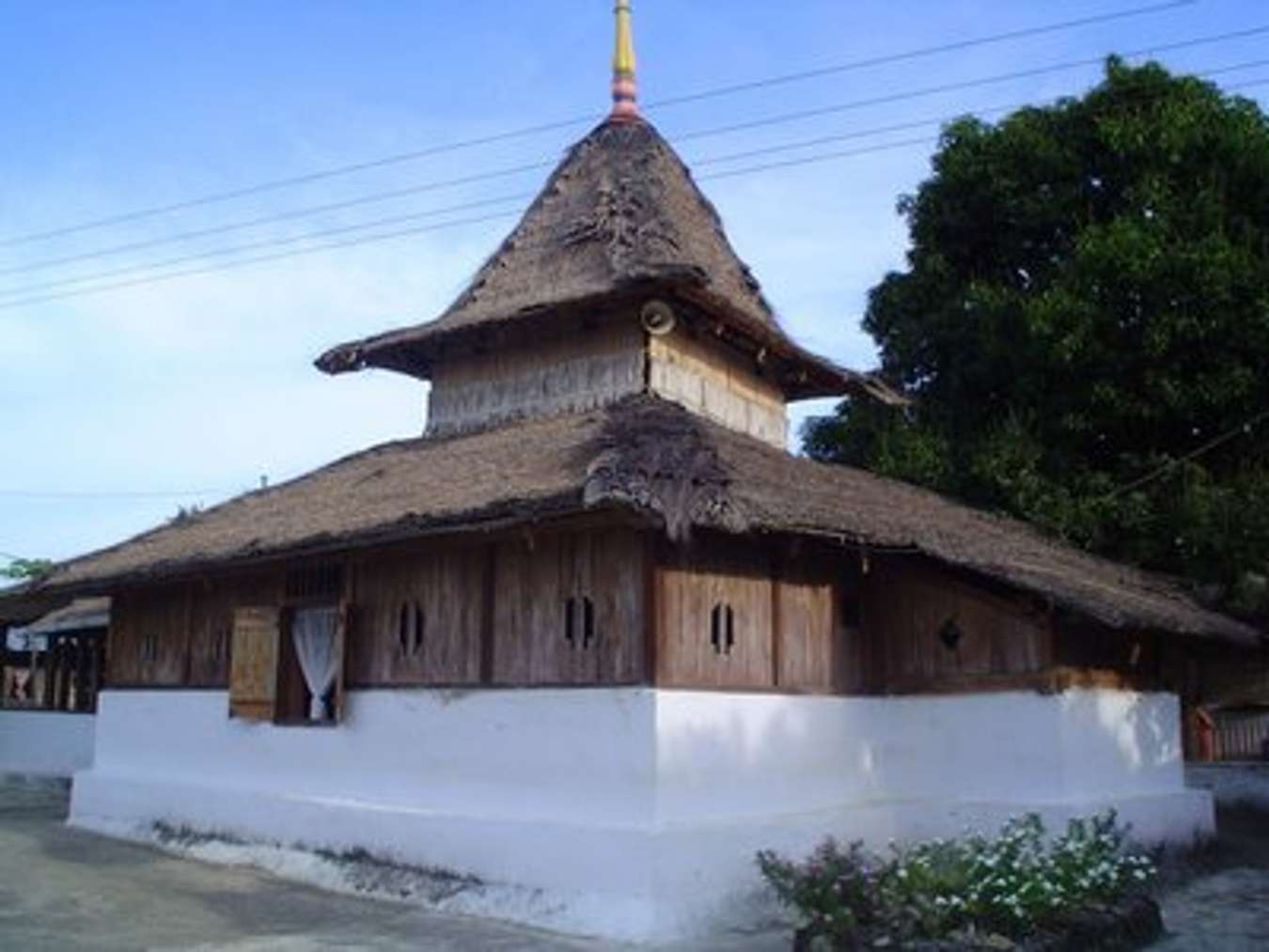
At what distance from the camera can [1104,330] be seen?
1878 centimetres

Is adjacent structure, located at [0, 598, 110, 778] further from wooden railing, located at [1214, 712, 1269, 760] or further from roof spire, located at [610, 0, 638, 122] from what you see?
wooden railing, located at [1214, 712, 1269, 760]

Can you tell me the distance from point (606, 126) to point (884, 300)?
21.7ft

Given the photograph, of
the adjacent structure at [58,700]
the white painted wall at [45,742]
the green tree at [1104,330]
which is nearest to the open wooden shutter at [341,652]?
the green tree at [1104,330]

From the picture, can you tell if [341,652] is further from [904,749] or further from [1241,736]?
[1241,736]

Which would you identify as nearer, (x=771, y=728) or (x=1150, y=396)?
(x=771, y=728)

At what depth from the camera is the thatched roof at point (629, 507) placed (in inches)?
410

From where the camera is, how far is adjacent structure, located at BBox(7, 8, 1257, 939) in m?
10.9

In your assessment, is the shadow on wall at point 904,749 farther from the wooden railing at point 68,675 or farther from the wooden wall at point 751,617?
the wooden railing at point 68,675

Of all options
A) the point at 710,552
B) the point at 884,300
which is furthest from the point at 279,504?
the point at 884,300

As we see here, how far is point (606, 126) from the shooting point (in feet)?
60.2

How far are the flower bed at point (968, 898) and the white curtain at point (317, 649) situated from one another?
5676 mm

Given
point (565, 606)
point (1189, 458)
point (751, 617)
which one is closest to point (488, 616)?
point (565, 606)

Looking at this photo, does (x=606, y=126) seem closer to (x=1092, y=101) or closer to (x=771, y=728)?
(x=1092, y=101)

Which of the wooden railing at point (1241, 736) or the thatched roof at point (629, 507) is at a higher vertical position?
the thatched roof at point (629, 507)
